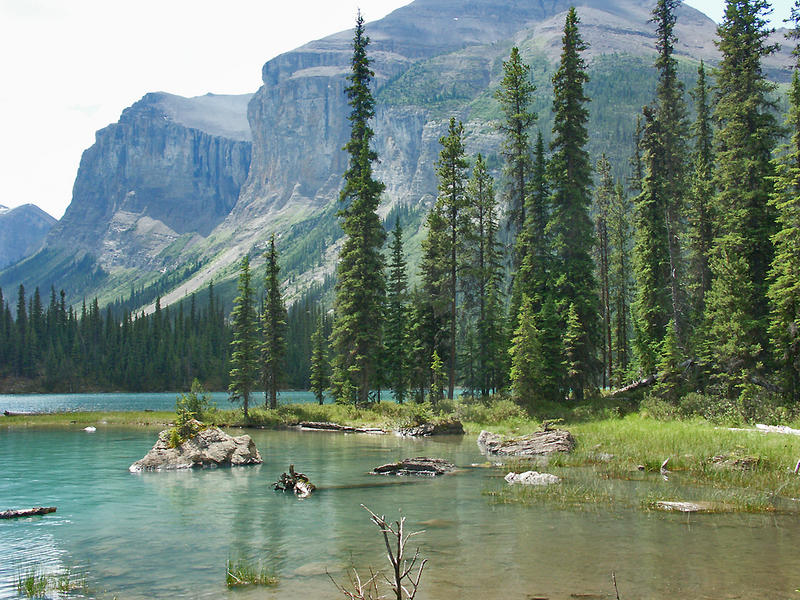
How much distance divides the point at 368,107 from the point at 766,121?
32593 millimetres

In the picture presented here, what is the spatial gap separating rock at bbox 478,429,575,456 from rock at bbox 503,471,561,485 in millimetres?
7138

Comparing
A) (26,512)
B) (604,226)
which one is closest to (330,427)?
(26,512)

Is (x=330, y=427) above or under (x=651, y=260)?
under

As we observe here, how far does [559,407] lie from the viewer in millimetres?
40031

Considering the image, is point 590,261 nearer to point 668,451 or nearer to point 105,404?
point 668,451

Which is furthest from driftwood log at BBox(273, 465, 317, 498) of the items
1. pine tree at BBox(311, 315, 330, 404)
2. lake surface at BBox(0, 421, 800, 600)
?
pine tree at BBox(311, 315, 330, 404)

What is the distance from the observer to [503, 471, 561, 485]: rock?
21062 mm

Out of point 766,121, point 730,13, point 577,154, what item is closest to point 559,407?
point 577,154

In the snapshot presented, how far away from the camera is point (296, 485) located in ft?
69.8

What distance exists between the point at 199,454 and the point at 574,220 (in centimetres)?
2968

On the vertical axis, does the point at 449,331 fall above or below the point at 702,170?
below

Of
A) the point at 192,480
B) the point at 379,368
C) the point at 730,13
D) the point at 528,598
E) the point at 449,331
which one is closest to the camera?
the point at 528,598

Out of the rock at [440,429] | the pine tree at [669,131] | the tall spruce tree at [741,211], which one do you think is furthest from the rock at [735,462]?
the pine tree at [669,131]

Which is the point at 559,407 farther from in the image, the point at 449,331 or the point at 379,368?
the point at 379,368
